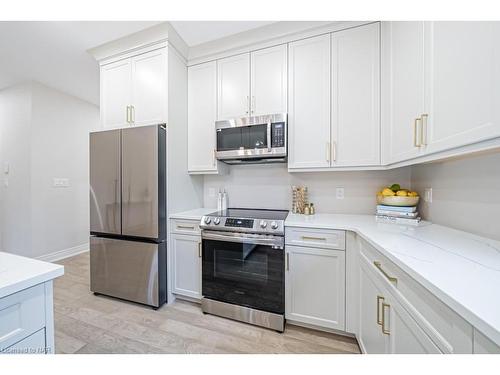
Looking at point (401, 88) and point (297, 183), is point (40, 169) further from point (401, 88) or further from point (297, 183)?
point (401, 88)

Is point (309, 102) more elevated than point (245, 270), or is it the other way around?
point (309, 102)

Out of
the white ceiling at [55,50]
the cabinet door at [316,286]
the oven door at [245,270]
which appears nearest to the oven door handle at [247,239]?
the oven door at [245,270]

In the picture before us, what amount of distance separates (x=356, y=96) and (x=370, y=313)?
5.31 feet

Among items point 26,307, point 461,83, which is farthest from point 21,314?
point 461,83

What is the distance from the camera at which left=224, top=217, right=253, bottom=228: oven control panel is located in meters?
1.67

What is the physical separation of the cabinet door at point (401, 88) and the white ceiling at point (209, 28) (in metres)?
1.04

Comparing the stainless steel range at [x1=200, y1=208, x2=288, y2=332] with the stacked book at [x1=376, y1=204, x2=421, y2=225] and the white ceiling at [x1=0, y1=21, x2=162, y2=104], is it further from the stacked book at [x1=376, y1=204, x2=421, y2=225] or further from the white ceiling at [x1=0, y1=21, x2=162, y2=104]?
the white ceiling at [x1=0, y1=21, x2=162, y2=104]

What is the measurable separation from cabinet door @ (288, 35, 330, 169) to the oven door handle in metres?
0.72

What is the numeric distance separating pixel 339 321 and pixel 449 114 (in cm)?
147

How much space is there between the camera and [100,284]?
Result: 6.81ft

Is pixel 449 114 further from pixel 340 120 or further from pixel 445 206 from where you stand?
pixel 340 120

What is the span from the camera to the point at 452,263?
78 centimetres
